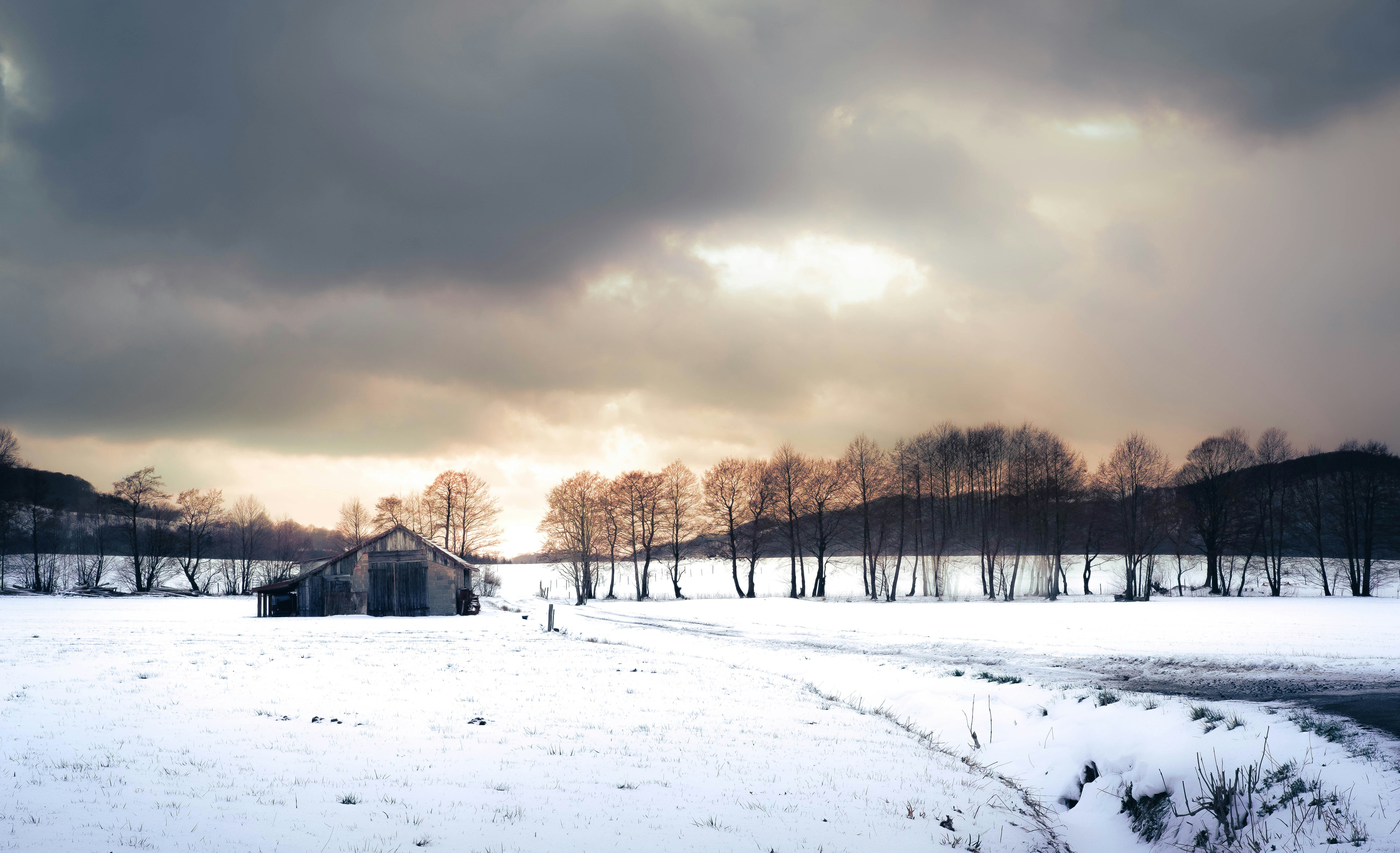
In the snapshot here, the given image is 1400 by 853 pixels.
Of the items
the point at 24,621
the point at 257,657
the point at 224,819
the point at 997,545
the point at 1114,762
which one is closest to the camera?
the point at 224,819

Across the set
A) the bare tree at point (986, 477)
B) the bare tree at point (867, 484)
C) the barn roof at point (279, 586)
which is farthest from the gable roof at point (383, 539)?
the bare tree at point (986, 477)

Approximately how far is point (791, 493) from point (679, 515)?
→ 40.8 feet

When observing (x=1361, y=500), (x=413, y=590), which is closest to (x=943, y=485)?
(x=1361, y=500)

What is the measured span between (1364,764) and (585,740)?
11286 mm

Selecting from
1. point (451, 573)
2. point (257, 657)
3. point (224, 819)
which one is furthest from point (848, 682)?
point (451, 573)

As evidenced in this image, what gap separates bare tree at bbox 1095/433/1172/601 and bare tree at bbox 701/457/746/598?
34.4m

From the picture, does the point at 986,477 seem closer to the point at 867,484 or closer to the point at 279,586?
the point at 867,484

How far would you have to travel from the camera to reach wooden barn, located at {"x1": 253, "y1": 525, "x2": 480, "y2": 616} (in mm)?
49969

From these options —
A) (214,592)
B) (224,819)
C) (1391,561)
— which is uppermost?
(224,819)

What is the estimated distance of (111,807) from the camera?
26.9 feet

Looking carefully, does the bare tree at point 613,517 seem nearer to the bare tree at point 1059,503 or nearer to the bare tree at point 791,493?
the bare tree at point 791,493

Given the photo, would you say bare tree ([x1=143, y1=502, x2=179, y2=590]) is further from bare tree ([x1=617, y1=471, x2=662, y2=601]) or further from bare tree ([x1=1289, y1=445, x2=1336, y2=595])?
bare tree ([x1=1289, y1=445, x2=1336, y2=595])

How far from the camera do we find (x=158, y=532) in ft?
265

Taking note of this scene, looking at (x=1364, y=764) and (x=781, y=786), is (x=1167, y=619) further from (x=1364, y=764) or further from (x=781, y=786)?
(x=781, y=786)
